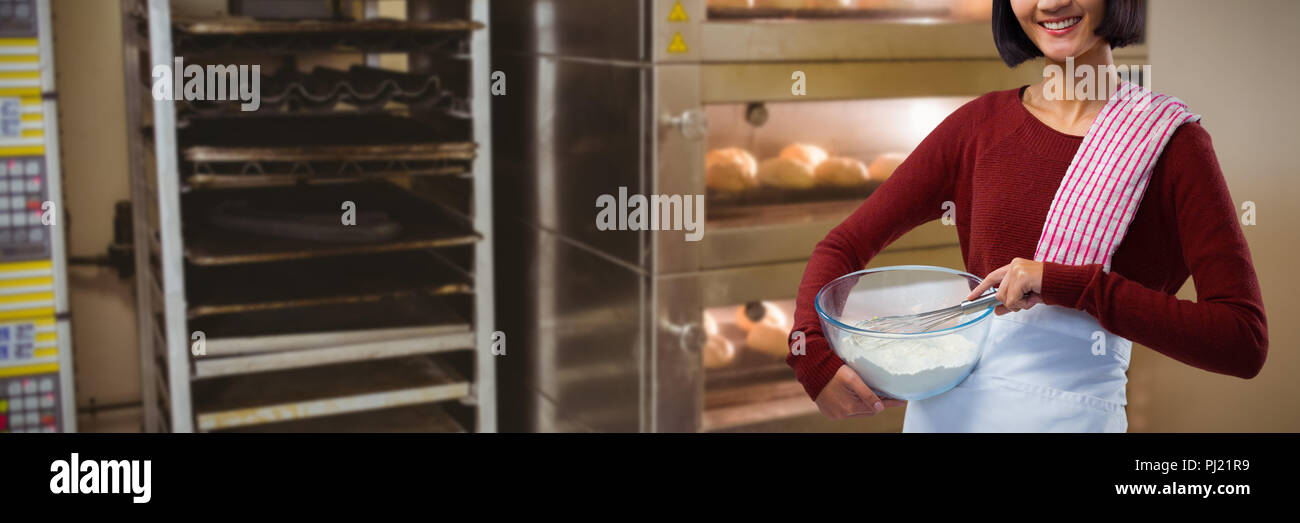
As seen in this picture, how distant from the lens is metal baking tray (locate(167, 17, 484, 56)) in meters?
2.01

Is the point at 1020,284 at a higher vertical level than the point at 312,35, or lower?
lower

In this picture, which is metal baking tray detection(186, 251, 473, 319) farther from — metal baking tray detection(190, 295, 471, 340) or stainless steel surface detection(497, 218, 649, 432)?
stainless steel surface detection(497, 218, 649, 432)

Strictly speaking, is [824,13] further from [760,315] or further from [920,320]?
[920,320]

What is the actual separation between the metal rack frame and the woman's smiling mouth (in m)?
1.41

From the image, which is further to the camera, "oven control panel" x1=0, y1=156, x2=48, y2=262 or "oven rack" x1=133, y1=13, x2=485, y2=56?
"oven control panel" x1=0, y1=156, x2=48, y2=262

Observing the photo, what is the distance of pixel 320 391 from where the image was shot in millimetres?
2365

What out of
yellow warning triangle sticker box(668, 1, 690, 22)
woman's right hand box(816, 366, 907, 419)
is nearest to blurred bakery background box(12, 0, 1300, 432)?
yellow warning triangle sticker box(668, 1, 690, 22)

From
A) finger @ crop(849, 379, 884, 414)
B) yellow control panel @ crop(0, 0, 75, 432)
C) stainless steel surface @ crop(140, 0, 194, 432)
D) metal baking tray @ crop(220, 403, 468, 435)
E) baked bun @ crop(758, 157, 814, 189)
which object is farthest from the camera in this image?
metal baking tray @ crop(220, 403, 468, 435)

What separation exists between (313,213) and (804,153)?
1012mm

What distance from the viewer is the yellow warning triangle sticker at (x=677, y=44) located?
2.10 meters

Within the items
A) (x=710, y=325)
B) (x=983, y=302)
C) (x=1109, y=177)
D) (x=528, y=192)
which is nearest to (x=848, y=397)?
(x=983, y=302)

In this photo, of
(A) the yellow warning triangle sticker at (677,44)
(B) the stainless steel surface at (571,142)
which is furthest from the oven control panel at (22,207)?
(A) the yellow warning triangle sticker at (677,44)

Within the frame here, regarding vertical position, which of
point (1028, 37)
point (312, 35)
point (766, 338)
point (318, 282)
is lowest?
point (766, 338)
